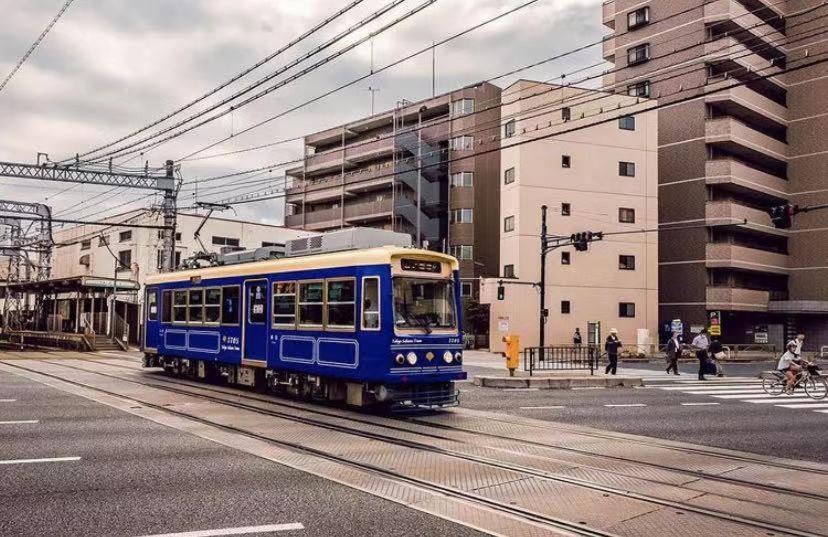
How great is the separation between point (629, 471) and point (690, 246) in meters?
43.8

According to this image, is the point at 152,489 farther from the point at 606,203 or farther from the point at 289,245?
the point at 606,203

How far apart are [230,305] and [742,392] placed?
14.6 metres

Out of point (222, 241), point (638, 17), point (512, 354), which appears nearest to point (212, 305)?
point (512, 354)

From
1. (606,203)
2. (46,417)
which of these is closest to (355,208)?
(606,203)

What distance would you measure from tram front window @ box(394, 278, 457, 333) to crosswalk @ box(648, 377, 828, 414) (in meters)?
8.52

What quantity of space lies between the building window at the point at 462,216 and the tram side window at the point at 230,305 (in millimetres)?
36573

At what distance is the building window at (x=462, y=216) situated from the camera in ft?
175

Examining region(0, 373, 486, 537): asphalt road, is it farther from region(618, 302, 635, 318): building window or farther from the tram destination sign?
region(618, 302, 635, 318): building window

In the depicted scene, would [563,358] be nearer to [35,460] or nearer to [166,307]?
[166,307]

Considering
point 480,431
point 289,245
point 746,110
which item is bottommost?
point 480,431

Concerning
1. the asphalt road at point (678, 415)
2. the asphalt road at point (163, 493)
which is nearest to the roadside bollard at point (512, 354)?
the asphalt road at point (678, 415)

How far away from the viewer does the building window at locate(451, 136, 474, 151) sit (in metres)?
53.3

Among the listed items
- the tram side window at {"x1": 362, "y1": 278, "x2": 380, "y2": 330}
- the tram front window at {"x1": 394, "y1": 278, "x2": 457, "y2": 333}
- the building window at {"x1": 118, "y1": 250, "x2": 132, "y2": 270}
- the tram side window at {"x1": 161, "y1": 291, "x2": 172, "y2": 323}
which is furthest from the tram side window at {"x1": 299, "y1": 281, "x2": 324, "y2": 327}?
the building window at {"x1": 118, "y1": 250, "x2": 132, "y2": 270}

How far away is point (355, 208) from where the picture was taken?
61.3 metres
